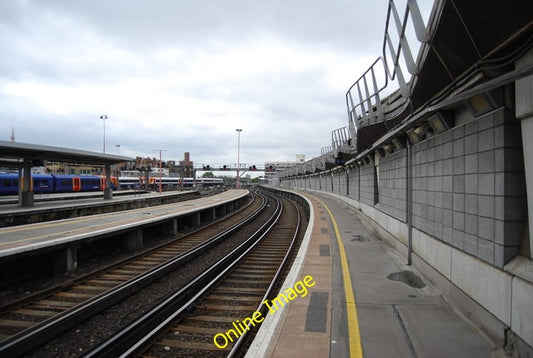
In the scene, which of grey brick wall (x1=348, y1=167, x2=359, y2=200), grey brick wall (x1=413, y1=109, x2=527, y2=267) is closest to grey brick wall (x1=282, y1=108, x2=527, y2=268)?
grey brick wall (x1=413, y1=109, x2=527, y2=267)

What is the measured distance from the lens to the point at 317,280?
6.97 metres

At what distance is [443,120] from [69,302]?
313 inches

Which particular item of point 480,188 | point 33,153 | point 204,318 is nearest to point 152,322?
point 204,318

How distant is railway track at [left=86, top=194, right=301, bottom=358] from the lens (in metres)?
4.95

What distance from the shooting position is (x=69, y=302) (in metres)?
7.01

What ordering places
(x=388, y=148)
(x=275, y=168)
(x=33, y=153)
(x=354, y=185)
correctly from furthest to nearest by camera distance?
(x=275, y=168)
(x=354, y=185)
(x=33, y=153)
(x=388, y=148)

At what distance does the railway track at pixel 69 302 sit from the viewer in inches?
207

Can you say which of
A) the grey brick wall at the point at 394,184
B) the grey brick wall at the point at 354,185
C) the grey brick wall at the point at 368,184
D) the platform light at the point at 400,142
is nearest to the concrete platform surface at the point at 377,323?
the grey brick wall at the point at 394,184

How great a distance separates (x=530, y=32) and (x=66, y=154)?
2312 centimetres

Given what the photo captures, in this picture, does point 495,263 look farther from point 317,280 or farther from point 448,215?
point 317,280

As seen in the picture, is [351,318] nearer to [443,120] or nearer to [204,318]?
[204,318]

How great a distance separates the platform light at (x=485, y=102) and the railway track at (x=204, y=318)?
4544 millimetres

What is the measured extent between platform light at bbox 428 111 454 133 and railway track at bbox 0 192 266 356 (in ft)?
23.0

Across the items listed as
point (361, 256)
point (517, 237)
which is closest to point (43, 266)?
point (361, 256)
